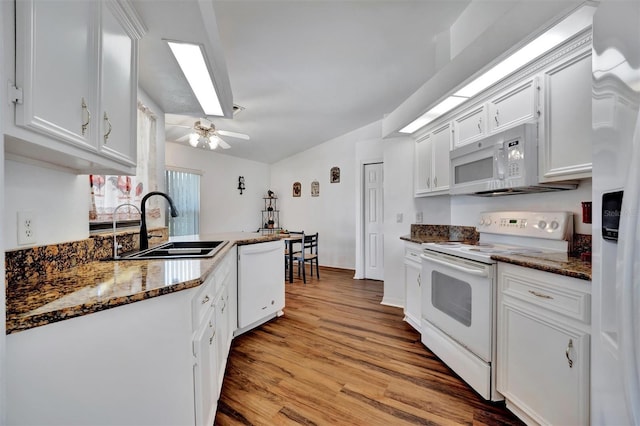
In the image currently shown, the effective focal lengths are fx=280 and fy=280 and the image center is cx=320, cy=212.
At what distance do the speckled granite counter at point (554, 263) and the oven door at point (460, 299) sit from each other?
5.8 inches

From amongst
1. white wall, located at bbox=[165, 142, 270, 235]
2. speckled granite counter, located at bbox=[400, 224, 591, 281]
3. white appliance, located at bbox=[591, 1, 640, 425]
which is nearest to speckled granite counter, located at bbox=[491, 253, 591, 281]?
speckled granite counter, located at bbox=[400, 224, 591, 281]

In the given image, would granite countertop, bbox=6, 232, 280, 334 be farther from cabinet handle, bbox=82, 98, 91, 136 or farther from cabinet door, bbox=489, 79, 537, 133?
cabinet door, bbox=489, 79, 537, 133

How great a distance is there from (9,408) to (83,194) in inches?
44.4

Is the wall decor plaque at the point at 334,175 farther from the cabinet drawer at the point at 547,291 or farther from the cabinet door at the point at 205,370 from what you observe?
the cabinet door at the point at 205,370

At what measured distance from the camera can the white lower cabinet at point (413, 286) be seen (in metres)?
2.58

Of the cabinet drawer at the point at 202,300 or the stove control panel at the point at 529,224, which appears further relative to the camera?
the stove control panel at the point at 529,224

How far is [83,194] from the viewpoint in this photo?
59.5 inches

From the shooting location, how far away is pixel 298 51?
257cm

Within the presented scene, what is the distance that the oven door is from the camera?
5.49 feet

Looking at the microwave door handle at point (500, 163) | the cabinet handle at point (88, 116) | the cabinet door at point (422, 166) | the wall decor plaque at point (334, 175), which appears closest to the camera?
the cabinet handle at point (88, 116)

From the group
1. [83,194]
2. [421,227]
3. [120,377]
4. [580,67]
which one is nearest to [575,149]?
[580,67]

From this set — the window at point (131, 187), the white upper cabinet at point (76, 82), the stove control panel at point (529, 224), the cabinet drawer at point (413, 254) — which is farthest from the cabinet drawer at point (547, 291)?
the window at point (131, 187)

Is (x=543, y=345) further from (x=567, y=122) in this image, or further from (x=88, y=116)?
(x=88, y=116)

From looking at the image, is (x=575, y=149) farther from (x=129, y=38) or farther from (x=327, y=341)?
(x=129, y=38)
